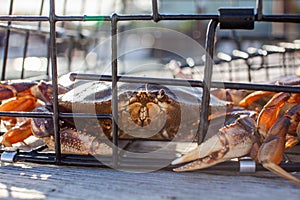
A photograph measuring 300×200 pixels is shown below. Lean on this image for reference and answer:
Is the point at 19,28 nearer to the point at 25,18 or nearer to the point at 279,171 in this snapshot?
the point at 25,18

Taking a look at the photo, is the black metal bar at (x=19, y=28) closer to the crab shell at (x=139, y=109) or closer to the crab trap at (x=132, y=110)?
the crab trap at (x=132, y=110)

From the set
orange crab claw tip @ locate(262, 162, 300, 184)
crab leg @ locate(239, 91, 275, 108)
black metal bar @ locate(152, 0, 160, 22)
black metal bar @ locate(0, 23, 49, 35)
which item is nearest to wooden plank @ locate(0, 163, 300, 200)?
orange crab claw tip @ locate(262, 162, 300, 184)

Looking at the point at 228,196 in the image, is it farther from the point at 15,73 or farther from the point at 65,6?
the point at 15,73

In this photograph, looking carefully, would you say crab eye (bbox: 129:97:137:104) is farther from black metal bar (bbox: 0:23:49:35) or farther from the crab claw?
black metal bar (bbox: 0:23:49:35)

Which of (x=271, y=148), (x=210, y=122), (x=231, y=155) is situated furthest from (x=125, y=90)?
(x=271, y=148)

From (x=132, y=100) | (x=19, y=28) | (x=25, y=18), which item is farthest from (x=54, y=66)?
(x=19, y=28)
